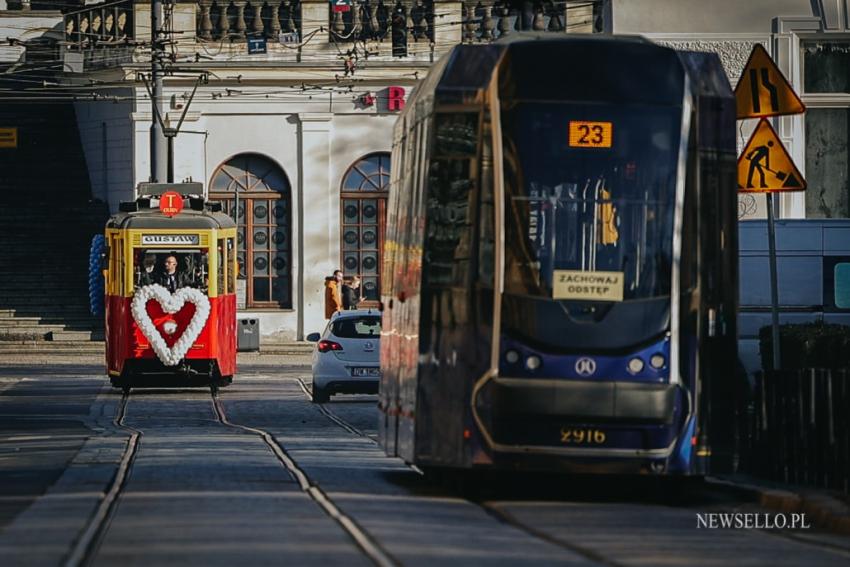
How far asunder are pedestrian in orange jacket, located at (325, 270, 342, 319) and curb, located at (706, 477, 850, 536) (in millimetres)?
25595

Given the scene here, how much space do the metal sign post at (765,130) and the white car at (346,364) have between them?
14354 mm

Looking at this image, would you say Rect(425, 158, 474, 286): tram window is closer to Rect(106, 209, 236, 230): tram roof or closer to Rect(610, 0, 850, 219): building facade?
Rect(610, 0, 850, 219): building facade

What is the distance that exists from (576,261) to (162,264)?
1862 centimetres

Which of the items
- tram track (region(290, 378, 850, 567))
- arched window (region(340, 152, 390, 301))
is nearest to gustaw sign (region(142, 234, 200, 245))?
arched window (region(340, 152, 390, 301))

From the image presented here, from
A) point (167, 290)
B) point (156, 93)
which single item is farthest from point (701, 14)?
point (156, 93)

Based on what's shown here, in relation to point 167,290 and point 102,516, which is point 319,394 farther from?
point 102,516


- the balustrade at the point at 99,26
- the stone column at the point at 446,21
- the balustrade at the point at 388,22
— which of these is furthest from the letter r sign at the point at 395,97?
the balustrade at the point at 99,26

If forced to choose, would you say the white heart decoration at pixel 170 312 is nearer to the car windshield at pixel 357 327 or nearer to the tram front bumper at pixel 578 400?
the car windshield at pixel 357 327

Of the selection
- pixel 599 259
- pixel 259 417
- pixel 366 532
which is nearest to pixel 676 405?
pixel 599 259

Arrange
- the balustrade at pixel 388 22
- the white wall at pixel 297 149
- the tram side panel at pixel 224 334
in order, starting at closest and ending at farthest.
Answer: the tram side panel at pixel 224 334 < the white wall at pixel 297 149 < the balustrade at pixel 388 22

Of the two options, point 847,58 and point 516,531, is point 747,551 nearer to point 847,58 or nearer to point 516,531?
point 516,531

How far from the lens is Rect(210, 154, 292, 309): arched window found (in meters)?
48.3

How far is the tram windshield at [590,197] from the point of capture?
15047 mm

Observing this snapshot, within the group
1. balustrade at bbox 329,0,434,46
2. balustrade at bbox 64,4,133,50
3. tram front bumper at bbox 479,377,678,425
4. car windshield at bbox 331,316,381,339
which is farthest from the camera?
balustrade at bbox 329,0,434,46
